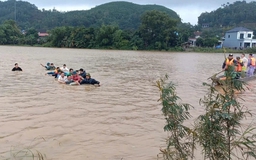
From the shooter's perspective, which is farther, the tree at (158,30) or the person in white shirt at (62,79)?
the tree at (158,30)

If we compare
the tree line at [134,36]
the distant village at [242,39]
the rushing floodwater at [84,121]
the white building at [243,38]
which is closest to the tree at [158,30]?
the tree line at [134,36]

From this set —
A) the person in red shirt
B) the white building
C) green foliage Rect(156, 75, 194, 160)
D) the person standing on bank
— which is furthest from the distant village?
green foliage Rect(156, 75, 194, 160)

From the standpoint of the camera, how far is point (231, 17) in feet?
360

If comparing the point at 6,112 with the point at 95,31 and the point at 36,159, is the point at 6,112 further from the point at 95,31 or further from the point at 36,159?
the point at 95,31

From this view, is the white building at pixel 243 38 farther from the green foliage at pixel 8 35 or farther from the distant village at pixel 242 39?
the green foliage at pixel 8 35

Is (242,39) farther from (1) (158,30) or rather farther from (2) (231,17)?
(2) (231,17)

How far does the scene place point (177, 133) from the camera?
3.91m

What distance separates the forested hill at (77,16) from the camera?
366 ft

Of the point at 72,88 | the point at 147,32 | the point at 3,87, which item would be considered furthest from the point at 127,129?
the point at 147,32

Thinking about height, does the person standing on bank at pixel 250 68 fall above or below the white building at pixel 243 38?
below

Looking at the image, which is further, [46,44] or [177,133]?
[46,44]

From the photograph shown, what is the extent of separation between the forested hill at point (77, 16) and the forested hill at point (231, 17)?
12388 millimetres

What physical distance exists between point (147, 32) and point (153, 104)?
56.2 m

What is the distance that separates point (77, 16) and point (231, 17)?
58373 mm
